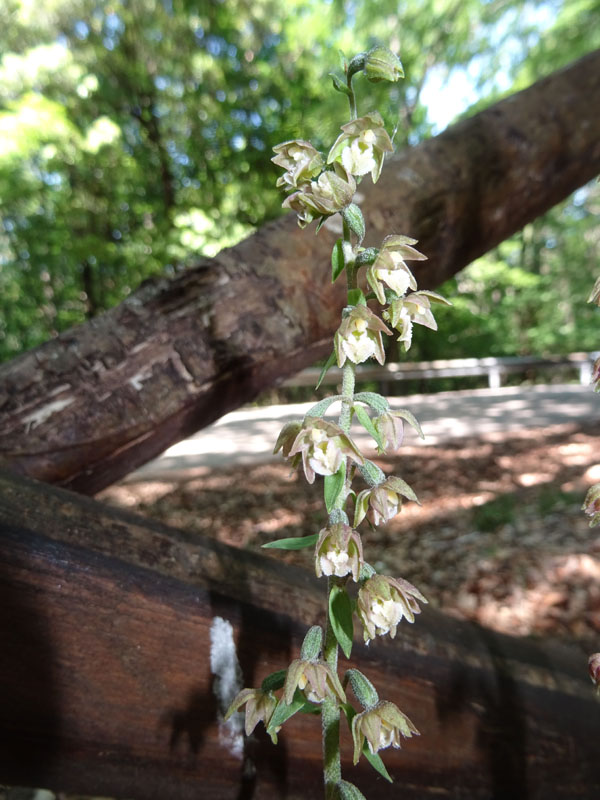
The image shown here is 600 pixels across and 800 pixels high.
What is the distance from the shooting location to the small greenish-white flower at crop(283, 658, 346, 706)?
0.65 m

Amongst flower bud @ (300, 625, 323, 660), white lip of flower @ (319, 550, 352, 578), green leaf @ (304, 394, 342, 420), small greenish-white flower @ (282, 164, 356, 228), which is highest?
small greenish-white flower @ (282, 164, 356, 228)

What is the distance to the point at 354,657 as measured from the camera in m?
1.15

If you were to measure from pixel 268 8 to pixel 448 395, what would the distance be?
854cm

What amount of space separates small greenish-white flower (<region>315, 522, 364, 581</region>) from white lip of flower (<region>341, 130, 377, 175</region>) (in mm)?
409

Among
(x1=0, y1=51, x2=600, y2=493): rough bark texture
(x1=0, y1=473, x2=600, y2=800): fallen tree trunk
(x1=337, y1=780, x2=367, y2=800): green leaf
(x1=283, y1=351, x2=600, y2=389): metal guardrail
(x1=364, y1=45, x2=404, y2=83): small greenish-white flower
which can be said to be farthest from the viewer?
(x1=283, y1=351, x2=600, y2=389): metal guardrail

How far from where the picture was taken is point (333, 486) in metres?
0.66

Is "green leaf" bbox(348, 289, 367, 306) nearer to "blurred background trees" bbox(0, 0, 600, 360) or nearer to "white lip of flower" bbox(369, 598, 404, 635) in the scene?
"white lip of flower" bbox(369, 598, 404, 635)

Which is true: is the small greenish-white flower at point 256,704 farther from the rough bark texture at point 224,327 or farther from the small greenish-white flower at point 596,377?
the rough bark texture at point 224,327

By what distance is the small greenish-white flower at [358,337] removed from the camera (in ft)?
2.10

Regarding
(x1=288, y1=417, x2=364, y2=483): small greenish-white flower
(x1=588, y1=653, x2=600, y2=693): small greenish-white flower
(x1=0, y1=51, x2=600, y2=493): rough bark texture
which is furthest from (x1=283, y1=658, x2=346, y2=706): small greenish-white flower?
(x1=0, y1=51, x2=600, y2=493): rough bark texture

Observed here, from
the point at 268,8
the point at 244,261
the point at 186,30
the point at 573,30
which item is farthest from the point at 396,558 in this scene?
the point at 268,8

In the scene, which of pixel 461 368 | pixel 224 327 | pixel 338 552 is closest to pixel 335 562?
pixel 338 552

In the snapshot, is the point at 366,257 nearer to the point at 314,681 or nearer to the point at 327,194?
the point at 327,194

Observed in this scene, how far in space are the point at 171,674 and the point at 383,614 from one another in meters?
0.54
